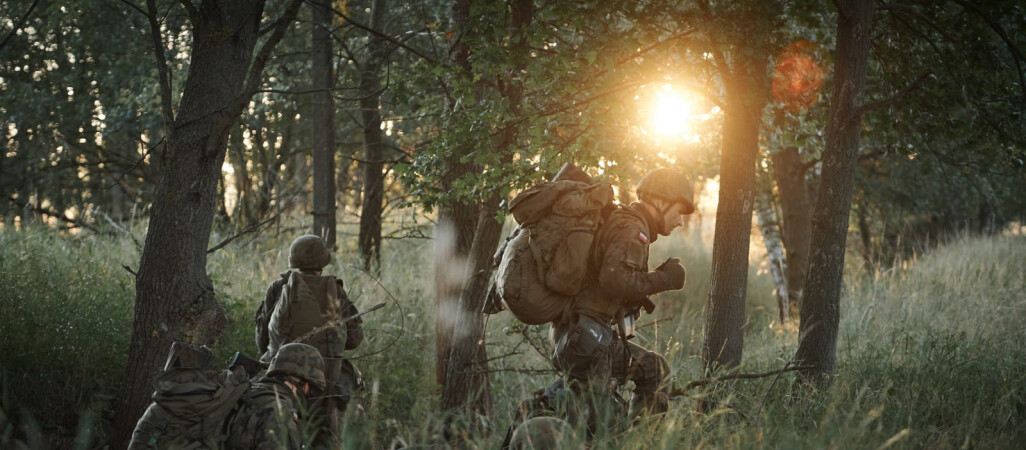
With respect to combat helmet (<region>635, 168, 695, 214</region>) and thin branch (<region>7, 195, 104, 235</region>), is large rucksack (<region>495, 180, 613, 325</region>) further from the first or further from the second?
thin branch (<region>7, 195, 104, 235</region>)

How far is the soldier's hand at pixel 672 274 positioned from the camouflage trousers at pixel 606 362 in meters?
0.48

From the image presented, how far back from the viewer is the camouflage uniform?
4730 mm

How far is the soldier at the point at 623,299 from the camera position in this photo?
474 centimetres

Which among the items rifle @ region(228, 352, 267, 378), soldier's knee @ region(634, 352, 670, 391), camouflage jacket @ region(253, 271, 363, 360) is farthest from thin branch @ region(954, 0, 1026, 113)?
rifle @ region(228, 352, 267, 378)

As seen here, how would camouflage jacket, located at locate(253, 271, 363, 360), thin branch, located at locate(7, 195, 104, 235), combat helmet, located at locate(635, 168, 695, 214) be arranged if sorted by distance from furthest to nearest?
thin branch, located at locate(7, 195, 104, 235), camouflage jacket, located at locate(253, 271, 363, 360), combat helmet, located at locate(635, 168, 695, 214)

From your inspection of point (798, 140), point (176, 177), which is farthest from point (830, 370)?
point (176, 177)

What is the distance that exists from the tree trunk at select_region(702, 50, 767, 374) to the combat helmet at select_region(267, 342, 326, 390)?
9.36ft

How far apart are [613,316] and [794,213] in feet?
27.9

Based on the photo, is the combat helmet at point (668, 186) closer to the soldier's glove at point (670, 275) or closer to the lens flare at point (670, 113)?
the soldier's glove at point (670, 275)

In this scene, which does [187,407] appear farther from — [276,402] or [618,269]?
[618,269]

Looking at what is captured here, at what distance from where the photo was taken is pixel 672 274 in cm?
483

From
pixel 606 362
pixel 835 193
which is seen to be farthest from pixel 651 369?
pixel 835 193

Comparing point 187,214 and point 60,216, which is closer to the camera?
point 187,214

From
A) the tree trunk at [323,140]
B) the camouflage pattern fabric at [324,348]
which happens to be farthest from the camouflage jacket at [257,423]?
the tree trunk at [323,140]
